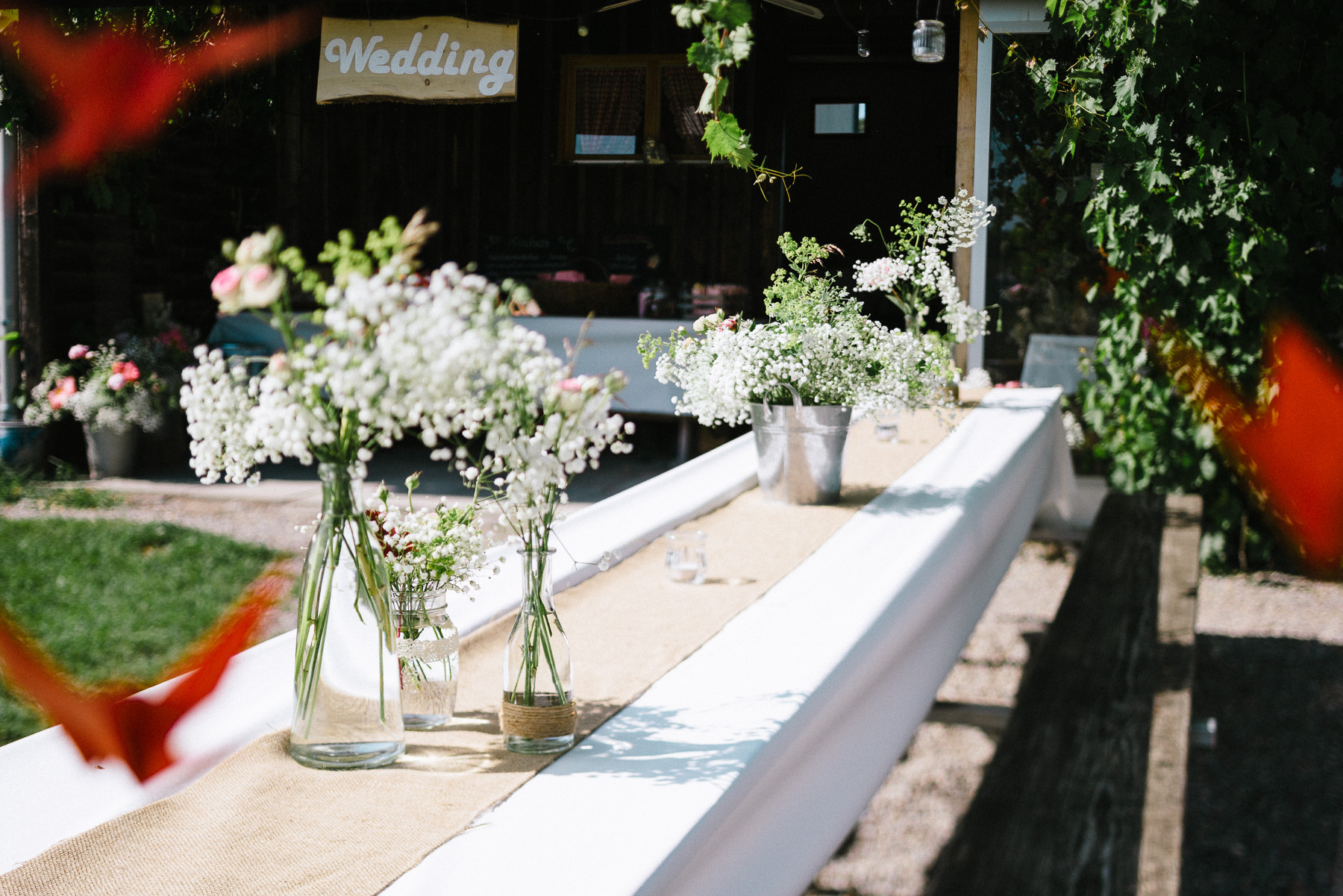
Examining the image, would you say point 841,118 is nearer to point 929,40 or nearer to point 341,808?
point 929,40

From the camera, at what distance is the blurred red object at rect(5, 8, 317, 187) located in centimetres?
539

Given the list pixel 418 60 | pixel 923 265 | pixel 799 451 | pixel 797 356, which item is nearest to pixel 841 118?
pixel 418 60

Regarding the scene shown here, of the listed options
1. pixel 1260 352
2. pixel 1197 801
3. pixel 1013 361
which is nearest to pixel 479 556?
pixel 1197 801

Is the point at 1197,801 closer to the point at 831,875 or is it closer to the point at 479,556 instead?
the point at 831,875

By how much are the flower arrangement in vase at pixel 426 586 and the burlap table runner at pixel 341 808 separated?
1.4 inches

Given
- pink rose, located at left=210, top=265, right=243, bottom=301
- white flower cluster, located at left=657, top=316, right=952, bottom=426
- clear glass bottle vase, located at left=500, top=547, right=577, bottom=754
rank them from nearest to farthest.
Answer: pink rose, located at left=210, top=265, right=243, bottom=301, clear glass bottle vase, located at left=500, top=547, right=577, bottom=754, white flower cluster, located at left=657, top=316, right=952, bottom=426

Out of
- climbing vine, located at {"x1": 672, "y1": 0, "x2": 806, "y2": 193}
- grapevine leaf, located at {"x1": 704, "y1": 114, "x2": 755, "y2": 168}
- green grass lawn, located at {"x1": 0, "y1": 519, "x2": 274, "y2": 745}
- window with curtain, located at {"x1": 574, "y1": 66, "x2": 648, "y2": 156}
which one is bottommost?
green grass lawn, located at {"x1": 0, "y1": 519, "x2": 274, "y2": 745}

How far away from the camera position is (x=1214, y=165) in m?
3.83

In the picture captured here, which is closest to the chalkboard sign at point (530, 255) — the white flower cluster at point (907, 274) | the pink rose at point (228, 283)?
the white flower cluster at point (907, 274)

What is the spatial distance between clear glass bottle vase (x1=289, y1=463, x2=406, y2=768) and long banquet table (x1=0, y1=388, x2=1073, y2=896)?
0.44ft

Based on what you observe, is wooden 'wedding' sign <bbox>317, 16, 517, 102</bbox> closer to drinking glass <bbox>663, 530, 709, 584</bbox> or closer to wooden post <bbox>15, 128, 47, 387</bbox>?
wooden post <bbox>15, 128, 47, 387</bbox>

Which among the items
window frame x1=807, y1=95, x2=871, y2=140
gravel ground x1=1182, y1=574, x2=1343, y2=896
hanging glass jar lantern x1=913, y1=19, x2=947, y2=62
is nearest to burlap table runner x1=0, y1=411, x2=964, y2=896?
gravel ground x1=1182, y1=574, x2=1343, y2=896

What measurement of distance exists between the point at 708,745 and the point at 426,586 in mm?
298

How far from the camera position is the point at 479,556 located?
43.4 inches
